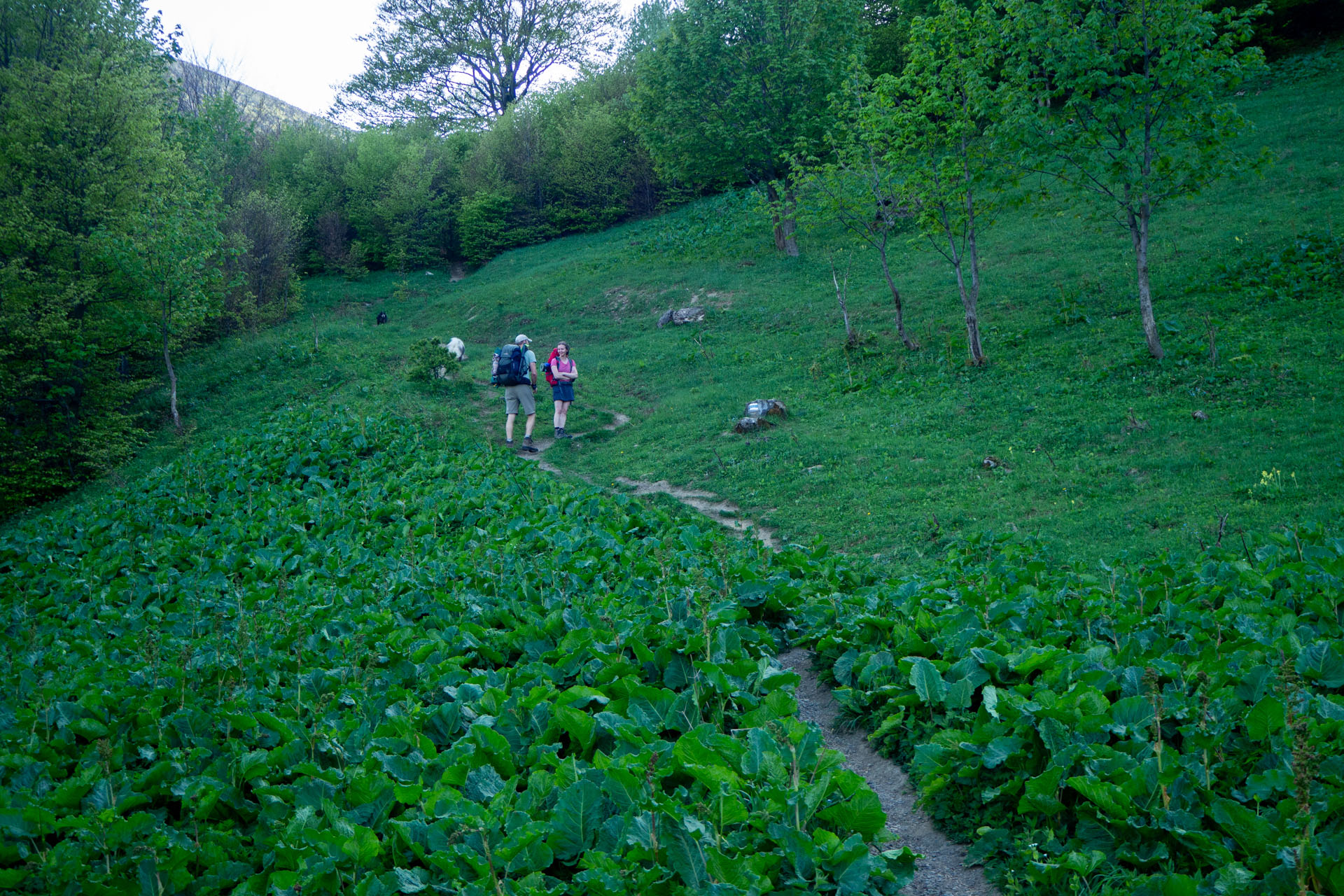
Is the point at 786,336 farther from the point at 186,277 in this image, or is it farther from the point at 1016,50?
the point at 186,277

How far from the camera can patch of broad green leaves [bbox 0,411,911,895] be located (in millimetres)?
3037

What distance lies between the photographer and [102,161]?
71.7 ft

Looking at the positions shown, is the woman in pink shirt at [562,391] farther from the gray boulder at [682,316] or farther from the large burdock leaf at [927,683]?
the large burdock leaf at [927,683]

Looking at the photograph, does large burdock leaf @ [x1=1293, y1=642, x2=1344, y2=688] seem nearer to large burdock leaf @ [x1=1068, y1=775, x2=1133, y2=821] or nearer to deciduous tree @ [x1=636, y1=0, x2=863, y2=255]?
large burdock leaf @ [x1=1068, y1=775, x2=1133, y2=821]

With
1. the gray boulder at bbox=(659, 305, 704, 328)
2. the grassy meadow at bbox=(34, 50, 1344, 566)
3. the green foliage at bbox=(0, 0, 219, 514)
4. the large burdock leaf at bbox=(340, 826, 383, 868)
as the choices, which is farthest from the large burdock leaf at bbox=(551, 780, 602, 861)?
the gray boulder at bbox=(659, 305, 704, 328)

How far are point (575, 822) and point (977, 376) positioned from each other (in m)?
13.6

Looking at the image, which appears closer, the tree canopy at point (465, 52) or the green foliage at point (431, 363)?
the green foliage at point (431, 363)

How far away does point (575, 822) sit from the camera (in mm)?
3172

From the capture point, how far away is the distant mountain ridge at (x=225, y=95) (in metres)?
39.9

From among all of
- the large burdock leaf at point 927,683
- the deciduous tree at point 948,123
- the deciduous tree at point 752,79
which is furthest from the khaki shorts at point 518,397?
the deciduous tree at point 752,79

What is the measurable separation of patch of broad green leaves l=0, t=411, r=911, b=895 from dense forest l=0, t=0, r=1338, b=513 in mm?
11480

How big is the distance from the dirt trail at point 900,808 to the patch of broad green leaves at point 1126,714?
99 mm

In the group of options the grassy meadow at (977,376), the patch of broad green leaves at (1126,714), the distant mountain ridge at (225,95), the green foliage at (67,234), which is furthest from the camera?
the distant mountain ridge at (225,95)

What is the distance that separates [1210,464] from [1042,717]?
26.4 ft
